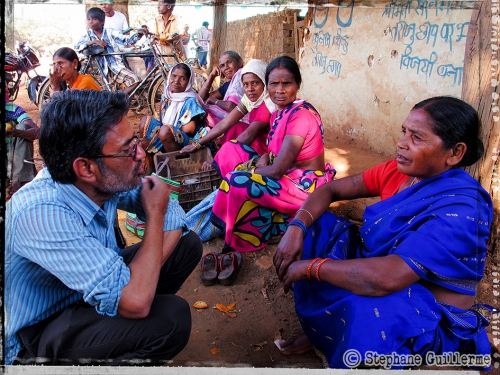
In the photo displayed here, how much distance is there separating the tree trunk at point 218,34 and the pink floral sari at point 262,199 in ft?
19.2

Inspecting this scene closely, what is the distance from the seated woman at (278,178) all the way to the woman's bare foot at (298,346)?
1145 mm

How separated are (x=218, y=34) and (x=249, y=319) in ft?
24.5

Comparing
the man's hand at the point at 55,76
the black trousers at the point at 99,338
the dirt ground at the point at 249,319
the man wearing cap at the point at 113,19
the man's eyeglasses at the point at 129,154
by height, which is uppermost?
the man wearing cap at the point at 113,19

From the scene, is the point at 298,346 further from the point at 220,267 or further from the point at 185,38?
the point at 185,38

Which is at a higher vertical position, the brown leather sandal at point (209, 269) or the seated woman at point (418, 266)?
the seated woman at point (418, 266)

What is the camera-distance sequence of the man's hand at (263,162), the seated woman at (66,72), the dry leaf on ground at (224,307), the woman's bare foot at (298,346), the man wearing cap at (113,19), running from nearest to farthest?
the woman's bare foot at (298,346) < the dry leaf on ground at (224,307) < the man's hand at (263,162) < the seated woman at (66,72) < the man wearing cap at (113,19)

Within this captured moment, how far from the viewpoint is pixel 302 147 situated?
331cm

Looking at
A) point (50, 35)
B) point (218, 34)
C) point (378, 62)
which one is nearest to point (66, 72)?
point (378, 62)

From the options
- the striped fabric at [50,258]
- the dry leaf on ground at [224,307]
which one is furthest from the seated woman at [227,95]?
the striped fabric at [50,258]

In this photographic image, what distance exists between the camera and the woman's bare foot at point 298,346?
2.28 m

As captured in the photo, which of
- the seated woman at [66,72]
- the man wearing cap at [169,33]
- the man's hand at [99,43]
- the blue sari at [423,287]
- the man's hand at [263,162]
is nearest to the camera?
the blue sari at [423,287]

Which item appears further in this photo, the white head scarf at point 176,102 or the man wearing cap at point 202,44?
the man wearing cap at point 202,44

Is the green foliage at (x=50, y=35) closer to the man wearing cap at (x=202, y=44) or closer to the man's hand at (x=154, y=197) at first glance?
the man wearing cap at (x=202, y=44)

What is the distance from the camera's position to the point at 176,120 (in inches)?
202
